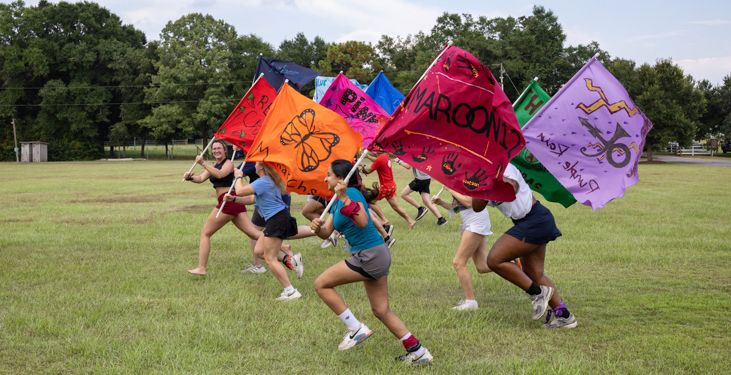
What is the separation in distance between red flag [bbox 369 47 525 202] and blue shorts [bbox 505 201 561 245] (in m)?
0.79

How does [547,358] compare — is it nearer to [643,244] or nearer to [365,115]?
[365,115]

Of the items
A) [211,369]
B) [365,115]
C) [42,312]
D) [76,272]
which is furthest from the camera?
[365,115]

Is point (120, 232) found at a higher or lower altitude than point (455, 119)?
lower

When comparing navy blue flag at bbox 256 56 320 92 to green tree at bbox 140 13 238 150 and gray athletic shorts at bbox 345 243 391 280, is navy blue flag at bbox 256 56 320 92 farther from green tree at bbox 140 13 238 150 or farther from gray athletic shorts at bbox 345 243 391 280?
green tree at bbox 140 13 238 150

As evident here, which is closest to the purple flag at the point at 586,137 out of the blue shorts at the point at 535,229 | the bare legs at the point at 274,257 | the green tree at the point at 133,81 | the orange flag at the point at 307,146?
the blue shorts at the point at 535,229

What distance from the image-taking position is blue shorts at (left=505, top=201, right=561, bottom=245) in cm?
543

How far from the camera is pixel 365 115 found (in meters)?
9.25

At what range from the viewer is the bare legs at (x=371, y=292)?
468cm

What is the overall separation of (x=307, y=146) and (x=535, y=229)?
2.68 m

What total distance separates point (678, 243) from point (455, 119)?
23.6 ft

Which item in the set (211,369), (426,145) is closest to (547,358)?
(426,145)

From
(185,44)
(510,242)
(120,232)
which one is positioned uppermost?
(185,44)

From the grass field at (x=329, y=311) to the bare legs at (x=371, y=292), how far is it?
13.8 inches

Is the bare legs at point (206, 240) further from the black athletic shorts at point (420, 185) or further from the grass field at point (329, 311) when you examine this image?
the black athletic shorts at point (420, 185)
